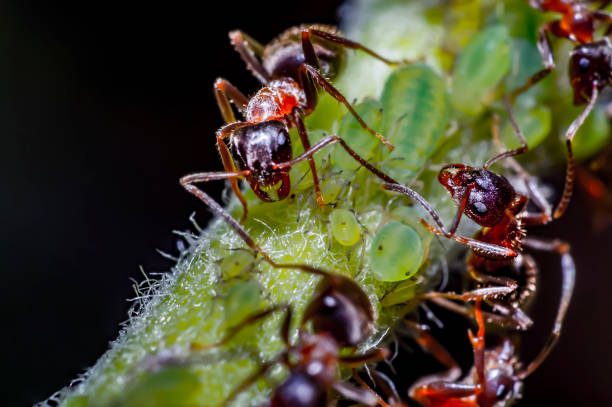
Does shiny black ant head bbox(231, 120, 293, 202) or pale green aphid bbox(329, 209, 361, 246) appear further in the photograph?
shiny black ant head bbox(231, 120, 293, 202)

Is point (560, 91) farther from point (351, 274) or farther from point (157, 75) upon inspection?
point (157, 75)

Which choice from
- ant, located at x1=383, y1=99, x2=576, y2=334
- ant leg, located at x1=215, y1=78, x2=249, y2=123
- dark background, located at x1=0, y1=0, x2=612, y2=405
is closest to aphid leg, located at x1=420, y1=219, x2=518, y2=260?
ant, located at x1=383, y1=99, x2=576, y2=334

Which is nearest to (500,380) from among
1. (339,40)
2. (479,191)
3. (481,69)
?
(479,191)

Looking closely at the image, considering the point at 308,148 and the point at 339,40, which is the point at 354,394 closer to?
the point at 308,148

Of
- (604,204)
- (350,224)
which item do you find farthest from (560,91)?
(350,224)

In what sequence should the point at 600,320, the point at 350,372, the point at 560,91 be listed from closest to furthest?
the point at 350,372
the point at 560,91
the point at 600,320

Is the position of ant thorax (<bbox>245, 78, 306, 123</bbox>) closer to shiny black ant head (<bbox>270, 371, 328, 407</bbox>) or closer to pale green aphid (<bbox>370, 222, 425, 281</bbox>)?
pale green aphid (<bbox>370, 222, 425, 281</bbox>)

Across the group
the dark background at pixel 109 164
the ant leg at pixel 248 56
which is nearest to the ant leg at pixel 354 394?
the ant leg at pixel 248 56

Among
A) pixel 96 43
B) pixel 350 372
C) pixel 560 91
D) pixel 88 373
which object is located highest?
pixel 96 43
